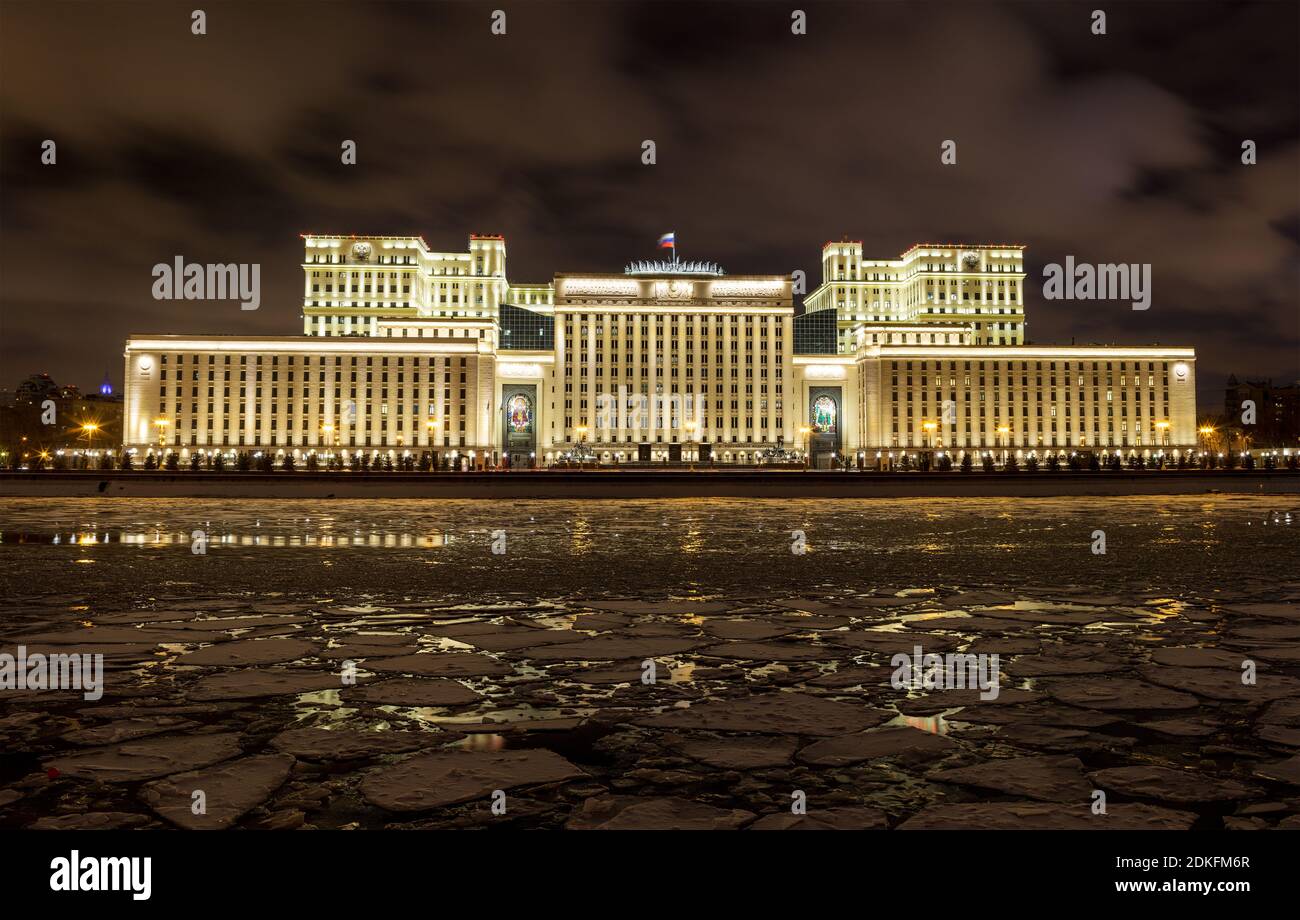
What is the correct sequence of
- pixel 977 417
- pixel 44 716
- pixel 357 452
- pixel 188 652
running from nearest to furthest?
pixel 44 716 < pixel 188 652 < pixel 357 452 < pixel 977 417

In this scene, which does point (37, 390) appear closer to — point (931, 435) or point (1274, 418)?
point (931, 435)

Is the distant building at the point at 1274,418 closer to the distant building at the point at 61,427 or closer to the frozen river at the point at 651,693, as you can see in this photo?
the frozen river at the point at 651,693

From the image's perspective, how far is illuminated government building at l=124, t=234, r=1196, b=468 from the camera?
111750 mm

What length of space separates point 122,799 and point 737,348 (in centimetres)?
12243

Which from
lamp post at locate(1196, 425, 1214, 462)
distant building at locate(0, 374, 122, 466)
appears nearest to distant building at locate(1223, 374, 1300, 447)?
lamp post at locate(1196, 425, 1214, 462)

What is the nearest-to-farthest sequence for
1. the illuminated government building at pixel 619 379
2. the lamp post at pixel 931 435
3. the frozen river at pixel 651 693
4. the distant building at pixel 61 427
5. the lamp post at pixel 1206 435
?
the frozen river at pixel 651 693 → the distant building at pixel 61 427 → the illuminated government building at pixel 619 379 → the lamp post at pixel 931 435 → the lamp post at pixel 1206 435

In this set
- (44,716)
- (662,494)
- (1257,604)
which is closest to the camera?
(44,716)

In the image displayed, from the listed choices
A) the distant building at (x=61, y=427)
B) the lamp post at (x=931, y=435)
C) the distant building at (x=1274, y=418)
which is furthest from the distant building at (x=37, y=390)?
the distant building at (x=1274, y=418)

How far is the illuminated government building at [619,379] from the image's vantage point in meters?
112

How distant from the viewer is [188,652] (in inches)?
241

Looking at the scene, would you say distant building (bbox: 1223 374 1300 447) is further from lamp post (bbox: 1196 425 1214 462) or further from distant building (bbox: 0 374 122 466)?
distant building (bbox: 0 374 122 466)

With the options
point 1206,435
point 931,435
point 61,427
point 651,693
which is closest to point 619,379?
point 931,435
